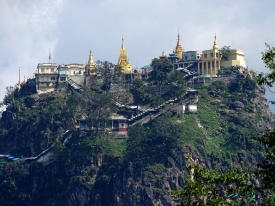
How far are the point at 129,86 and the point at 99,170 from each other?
15631 millimetres

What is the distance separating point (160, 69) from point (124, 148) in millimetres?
12923

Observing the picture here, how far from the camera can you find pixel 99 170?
335 feet

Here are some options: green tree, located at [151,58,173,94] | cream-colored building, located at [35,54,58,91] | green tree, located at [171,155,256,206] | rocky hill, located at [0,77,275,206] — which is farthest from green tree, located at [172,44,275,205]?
cream-colored building, located at [35,54,58,91]

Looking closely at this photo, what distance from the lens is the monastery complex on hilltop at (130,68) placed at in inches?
4414

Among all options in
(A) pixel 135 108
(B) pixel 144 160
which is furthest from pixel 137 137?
(A) pixel 135 108

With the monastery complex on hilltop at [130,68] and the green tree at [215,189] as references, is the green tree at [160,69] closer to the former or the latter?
the monastery complex on hilltop at [130,68]

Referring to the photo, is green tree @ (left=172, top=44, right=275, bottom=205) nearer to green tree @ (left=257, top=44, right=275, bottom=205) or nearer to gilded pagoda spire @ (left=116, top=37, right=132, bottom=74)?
green tree @ (left=257, top=44, right=275, bottom=205)

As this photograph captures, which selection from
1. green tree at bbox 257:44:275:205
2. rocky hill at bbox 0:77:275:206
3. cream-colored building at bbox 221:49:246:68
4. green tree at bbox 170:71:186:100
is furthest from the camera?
cream-colored building at bbox 221:49:246:68

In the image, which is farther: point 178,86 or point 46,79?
point 46,79

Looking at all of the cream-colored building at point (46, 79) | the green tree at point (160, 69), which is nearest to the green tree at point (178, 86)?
the green tree at point (160, 69)

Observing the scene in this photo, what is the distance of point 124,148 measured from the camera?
10369 centimetres

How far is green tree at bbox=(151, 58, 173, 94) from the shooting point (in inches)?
4387

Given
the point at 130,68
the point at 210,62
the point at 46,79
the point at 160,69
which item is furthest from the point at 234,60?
the point at 46,79

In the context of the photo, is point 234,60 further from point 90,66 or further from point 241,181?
point 241,181
